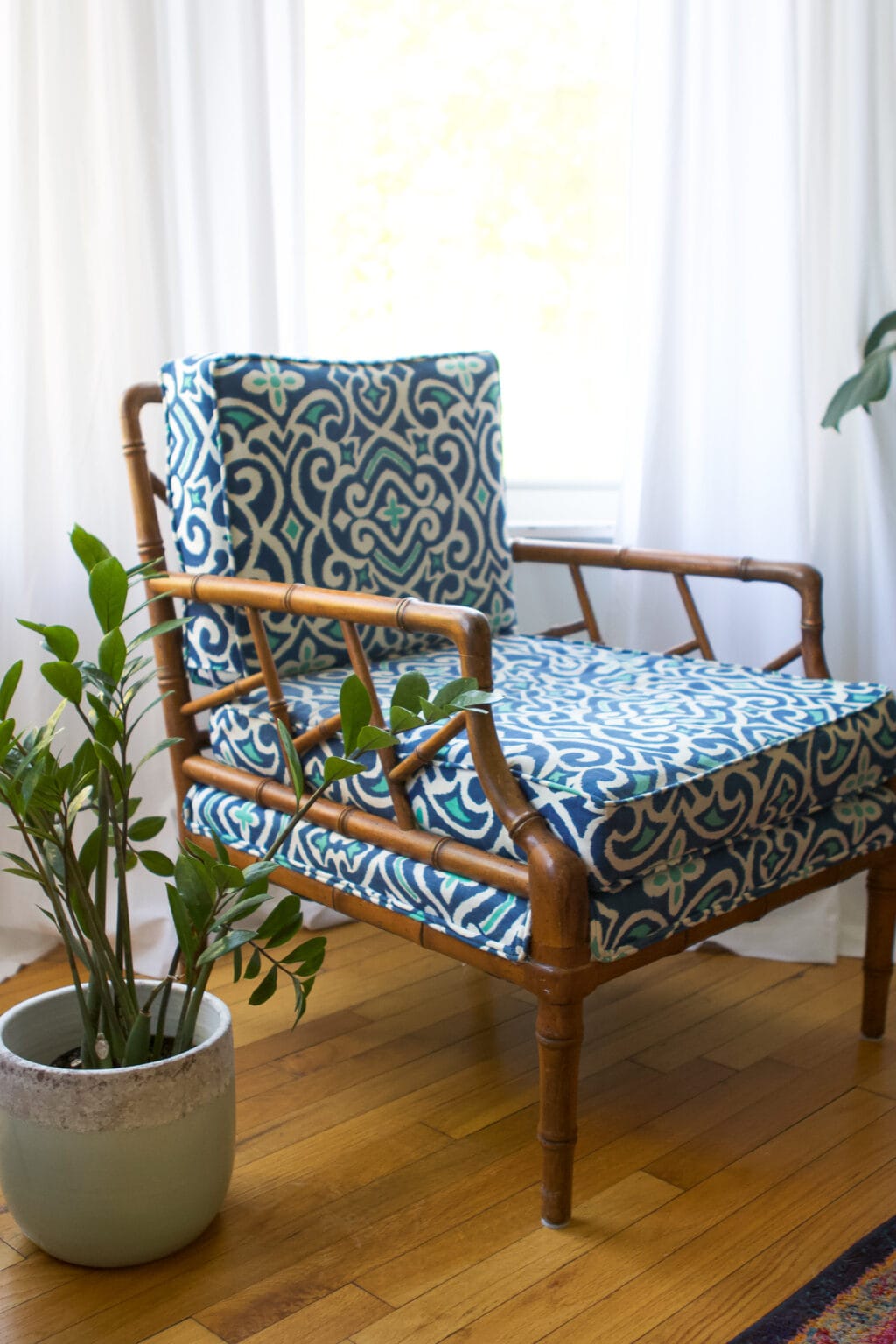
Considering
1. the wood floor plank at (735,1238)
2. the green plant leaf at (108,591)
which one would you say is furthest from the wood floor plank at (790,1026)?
the green plant leaf at (108,591)

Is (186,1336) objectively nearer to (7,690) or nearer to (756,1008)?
(7,690)

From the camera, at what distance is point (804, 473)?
211 centimetres

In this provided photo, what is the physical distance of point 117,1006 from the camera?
1.37 meters

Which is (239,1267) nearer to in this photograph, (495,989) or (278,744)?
(278,744)

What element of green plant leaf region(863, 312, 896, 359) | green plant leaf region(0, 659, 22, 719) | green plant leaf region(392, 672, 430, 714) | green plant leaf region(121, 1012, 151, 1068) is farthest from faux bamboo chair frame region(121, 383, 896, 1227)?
green plant leaf region(863, 312, 896, 359)

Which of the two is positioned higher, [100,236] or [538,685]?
[100,236]

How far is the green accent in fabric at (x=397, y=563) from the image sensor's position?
1913 millimetres

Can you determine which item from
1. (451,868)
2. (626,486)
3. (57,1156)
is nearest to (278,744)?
(451,868)

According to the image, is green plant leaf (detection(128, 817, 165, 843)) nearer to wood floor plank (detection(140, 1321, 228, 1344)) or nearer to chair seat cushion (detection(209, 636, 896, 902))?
chair seat cushion (detection(209, 636, 896, 902))

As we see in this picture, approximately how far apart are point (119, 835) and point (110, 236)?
1083mm

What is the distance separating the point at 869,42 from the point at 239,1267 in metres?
1.85

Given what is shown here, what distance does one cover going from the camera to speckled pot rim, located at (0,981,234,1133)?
1.26 meters

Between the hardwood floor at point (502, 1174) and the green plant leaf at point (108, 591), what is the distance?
644 mm

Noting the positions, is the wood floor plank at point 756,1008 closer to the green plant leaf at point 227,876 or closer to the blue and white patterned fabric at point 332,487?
the blue and white patterned fabric at point 332,487
